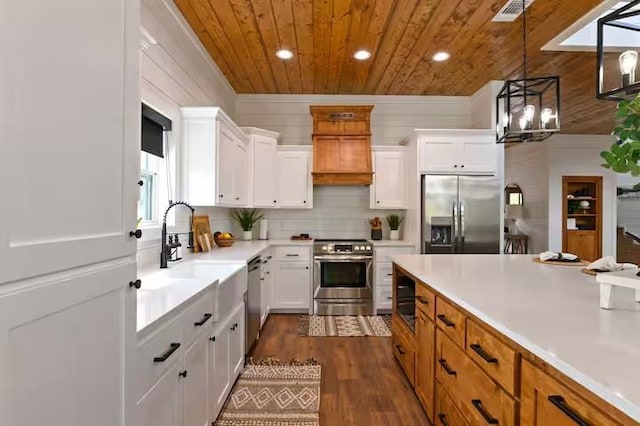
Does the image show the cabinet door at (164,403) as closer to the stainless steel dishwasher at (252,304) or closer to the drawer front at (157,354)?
the drawer front at (157,354)

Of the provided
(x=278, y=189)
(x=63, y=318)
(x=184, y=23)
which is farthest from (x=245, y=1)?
(x=63, y=318)

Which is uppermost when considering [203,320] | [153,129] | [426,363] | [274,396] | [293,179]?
[153,129]

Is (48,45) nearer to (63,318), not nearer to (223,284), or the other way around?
(63,318)

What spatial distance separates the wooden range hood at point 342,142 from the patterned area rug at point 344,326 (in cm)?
174

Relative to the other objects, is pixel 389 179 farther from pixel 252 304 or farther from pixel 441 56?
pixel 252 304

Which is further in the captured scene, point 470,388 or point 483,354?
point 470,388

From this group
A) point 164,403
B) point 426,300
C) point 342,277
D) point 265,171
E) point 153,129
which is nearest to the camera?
point 164,403

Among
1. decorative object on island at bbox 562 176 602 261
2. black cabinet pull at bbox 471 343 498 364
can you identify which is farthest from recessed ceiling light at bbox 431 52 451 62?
decorative object on island at bbox 562 176 602 261

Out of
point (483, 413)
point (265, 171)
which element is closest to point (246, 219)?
point (265, 171)

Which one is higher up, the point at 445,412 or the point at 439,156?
the point at 439,156

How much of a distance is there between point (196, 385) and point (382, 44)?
333 centimetres

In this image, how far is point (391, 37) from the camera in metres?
3.56

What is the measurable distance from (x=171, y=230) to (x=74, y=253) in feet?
7.52

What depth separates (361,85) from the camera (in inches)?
194
